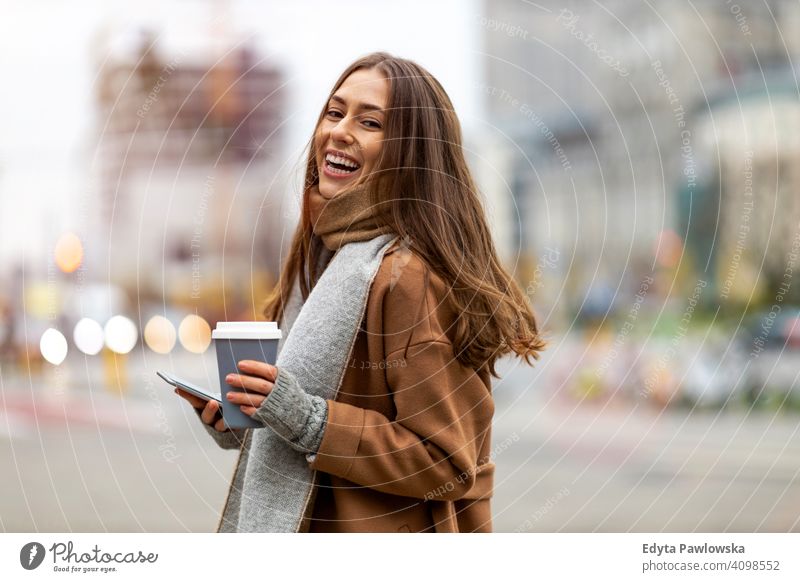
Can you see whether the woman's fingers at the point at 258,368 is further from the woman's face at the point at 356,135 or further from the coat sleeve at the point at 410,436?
the woman's face at the point at 356,135

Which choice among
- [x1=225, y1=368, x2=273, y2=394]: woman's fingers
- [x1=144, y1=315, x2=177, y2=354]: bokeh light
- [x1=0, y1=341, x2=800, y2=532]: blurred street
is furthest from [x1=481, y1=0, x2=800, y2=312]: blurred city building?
[x1=225, y1=368, x2=273, y2=394]: woman's fingers

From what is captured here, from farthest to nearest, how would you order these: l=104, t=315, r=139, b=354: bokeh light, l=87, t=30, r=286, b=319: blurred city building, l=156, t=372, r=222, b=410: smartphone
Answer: l=104, t=315, r=139, b=354: bokeh light
l=87, t=30, r=286, b=319: blurred city building
l=156, t=372, r=222, b=410: smartphone

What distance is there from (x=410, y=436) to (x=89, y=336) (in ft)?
27.3

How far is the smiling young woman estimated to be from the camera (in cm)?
215

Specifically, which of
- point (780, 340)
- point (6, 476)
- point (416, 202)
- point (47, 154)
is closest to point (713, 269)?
point (780, 340)

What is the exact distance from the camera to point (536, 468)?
9.35m

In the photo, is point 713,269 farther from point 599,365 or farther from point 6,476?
point 6,476

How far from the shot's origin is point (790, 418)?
10.6m

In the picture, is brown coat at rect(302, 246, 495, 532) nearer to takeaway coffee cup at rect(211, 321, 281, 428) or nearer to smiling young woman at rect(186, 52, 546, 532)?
smiling young woman at rect(186, 52, 546, 532)

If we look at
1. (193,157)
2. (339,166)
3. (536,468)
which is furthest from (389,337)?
(536,468)

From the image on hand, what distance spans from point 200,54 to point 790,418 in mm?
7324

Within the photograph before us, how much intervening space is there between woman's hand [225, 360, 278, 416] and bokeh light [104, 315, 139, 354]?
337 inches

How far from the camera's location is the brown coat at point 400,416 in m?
2.15

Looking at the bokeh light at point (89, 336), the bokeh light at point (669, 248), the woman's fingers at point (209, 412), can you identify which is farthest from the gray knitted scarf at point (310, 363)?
the bokeh light at point (669, 248)
